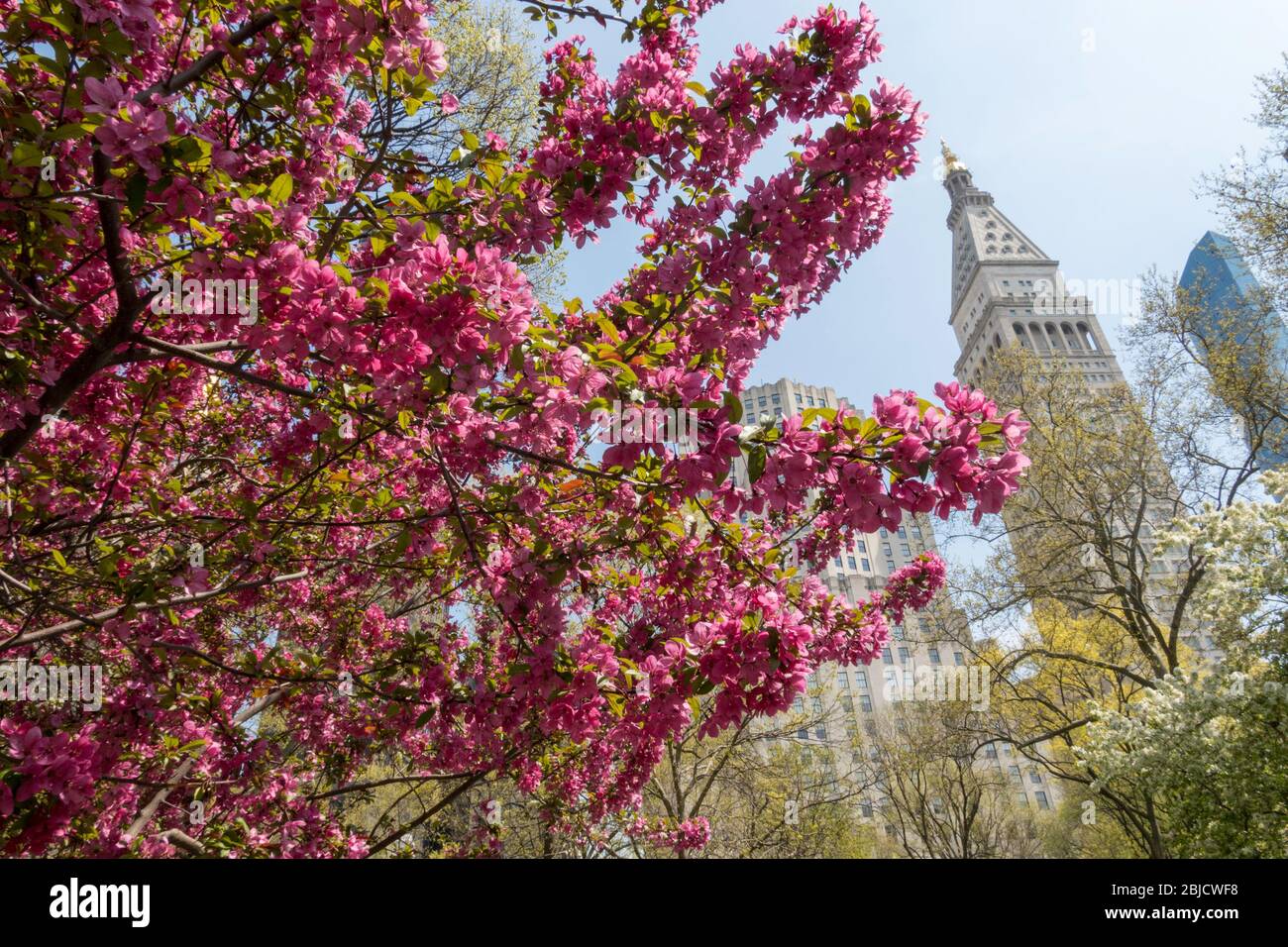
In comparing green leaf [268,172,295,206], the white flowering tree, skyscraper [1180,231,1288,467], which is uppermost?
skyscraper [1180,231,1288,467]

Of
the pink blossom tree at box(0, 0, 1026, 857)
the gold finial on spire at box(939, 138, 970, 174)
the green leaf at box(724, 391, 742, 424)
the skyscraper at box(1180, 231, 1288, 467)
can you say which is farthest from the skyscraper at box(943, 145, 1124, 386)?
the green leaf at box(724, 391, 742, 424)

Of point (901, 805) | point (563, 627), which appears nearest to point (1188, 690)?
point (563, 627)

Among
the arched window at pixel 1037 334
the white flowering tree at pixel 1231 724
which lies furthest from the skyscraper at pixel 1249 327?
the arched window at pixel 1037 334

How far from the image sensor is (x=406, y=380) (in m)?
2.16

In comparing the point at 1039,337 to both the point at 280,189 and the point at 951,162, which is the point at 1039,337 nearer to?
the point at 951,162

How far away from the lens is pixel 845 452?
2.08 m

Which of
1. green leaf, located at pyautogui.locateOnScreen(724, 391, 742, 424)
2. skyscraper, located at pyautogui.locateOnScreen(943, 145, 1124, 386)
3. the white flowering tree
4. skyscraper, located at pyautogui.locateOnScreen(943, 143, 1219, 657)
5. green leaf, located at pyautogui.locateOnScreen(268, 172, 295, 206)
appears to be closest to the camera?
green leaf, located at pyautogui.locateOnScreen(724, 391, 742, 424)

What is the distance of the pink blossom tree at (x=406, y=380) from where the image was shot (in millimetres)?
2135

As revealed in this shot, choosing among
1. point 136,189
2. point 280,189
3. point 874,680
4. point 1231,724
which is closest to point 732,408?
point 280,189

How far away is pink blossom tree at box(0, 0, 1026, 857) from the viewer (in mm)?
2135

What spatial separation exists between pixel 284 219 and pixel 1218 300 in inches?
780

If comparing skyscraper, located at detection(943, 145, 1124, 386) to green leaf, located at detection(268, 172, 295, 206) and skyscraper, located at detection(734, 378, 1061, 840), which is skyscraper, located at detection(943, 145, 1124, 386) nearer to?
skyscraper, located at detection(734, 378, 1061, 840)

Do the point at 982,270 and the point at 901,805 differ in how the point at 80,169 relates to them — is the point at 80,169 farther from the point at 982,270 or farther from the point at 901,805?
the point at 982,270
